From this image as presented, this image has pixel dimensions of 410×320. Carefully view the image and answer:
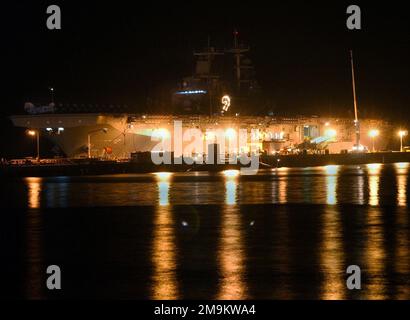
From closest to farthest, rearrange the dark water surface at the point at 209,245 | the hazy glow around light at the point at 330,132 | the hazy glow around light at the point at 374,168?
the dark water surface at the point at 209,245, the hazy glow around light at the point at 374,168, the hazy glow around light at the point at 330,132

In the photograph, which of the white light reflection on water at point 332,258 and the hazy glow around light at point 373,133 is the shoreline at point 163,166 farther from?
the white light reflection on water at point 332,258

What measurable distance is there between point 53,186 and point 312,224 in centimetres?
1894

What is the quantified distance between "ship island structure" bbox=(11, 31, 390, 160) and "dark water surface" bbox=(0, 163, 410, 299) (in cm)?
3812

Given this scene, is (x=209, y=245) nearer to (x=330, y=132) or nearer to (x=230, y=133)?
(x=230, y=133)

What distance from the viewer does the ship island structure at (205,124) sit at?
62562mm

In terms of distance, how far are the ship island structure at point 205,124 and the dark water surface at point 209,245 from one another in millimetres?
38125

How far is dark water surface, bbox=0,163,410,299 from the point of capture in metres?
9.69

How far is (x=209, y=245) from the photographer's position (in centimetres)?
1352

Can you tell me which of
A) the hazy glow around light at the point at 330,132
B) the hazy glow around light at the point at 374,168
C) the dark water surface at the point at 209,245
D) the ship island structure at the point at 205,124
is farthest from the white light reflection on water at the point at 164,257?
the hazy glow around light at the point at 330,132

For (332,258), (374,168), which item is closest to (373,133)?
(374,168)

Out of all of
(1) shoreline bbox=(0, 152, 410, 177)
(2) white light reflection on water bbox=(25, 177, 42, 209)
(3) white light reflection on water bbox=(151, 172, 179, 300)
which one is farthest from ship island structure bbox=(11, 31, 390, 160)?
(3) white light reflection on water bbox=(151, 172, 179, 300)

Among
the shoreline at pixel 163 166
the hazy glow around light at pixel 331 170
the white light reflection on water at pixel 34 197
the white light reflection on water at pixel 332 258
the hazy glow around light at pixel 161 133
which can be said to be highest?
the hazy glow around light at pixel 161 133
